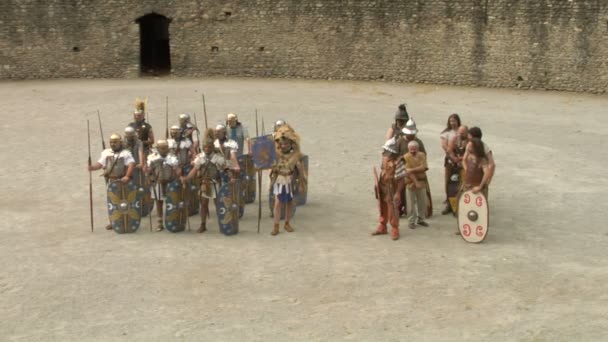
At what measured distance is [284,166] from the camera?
1046 cm

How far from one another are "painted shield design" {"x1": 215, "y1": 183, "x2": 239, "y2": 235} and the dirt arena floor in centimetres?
13

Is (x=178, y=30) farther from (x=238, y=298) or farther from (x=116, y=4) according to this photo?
(x=238, y=298)

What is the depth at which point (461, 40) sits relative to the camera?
72.7 feet

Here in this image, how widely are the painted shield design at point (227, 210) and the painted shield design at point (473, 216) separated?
248cm

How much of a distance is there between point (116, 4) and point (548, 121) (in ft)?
36.8

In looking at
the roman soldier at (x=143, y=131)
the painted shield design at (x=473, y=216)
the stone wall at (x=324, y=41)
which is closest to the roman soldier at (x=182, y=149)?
the roman soldier at (x=143, y=131)

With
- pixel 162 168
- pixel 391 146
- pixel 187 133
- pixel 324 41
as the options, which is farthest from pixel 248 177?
pixel 324 41

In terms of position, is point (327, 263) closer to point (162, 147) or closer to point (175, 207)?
point (175, 207)

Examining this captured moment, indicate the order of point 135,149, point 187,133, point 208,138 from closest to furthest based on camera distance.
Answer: point 208,138 → point 187,133 → point 135,149

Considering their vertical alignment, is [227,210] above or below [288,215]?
above

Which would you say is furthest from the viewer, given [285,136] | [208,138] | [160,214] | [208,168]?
[160,214]

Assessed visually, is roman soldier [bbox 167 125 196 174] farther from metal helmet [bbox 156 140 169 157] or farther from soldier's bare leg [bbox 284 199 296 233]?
soldier's bare leg [bbox 284 199 296 233]

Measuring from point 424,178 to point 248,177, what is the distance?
2.29 metres

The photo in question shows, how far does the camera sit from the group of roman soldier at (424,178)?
10.1m
